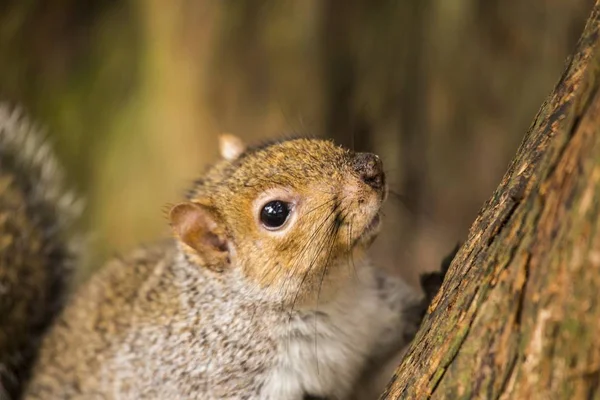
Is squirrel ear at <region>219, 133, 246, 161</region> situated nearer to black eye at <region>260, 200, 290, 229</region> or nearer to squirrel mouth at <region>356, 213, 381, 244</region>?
black eye at <region>260, 200, 290, 229</region>

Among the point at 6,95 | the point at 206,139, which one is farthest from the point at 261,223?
the point at 6,95

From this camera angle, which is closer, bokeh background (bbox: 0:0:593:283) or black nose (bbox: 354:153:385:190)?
black nose (bbox: 354:153:385:190)

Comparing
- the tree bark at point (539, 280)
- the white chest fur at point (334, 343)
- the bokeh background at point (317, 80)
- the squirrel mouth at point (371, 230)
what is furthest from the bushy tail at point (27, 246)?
the tree bark at point (539, 280)

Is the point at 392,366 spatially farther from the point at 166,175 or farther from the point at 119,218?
the point at 119,218

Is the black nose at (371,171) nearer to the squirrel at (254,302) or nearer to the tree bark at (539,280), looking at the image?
the squirrel at (254,302)

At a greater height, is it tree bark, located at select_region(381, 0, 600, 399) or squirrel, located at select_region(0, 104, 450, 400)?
squirrel, located at select_region(0, 104, 450, 400)

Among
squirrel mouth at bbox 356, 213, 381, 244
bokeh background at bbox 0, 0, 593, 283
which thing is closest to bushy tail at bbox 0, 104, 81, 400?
bokeh background at bbox 0, 0, 593, 283

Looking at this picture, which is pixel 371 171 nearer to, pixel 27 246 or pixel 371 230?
pixel 371 230
